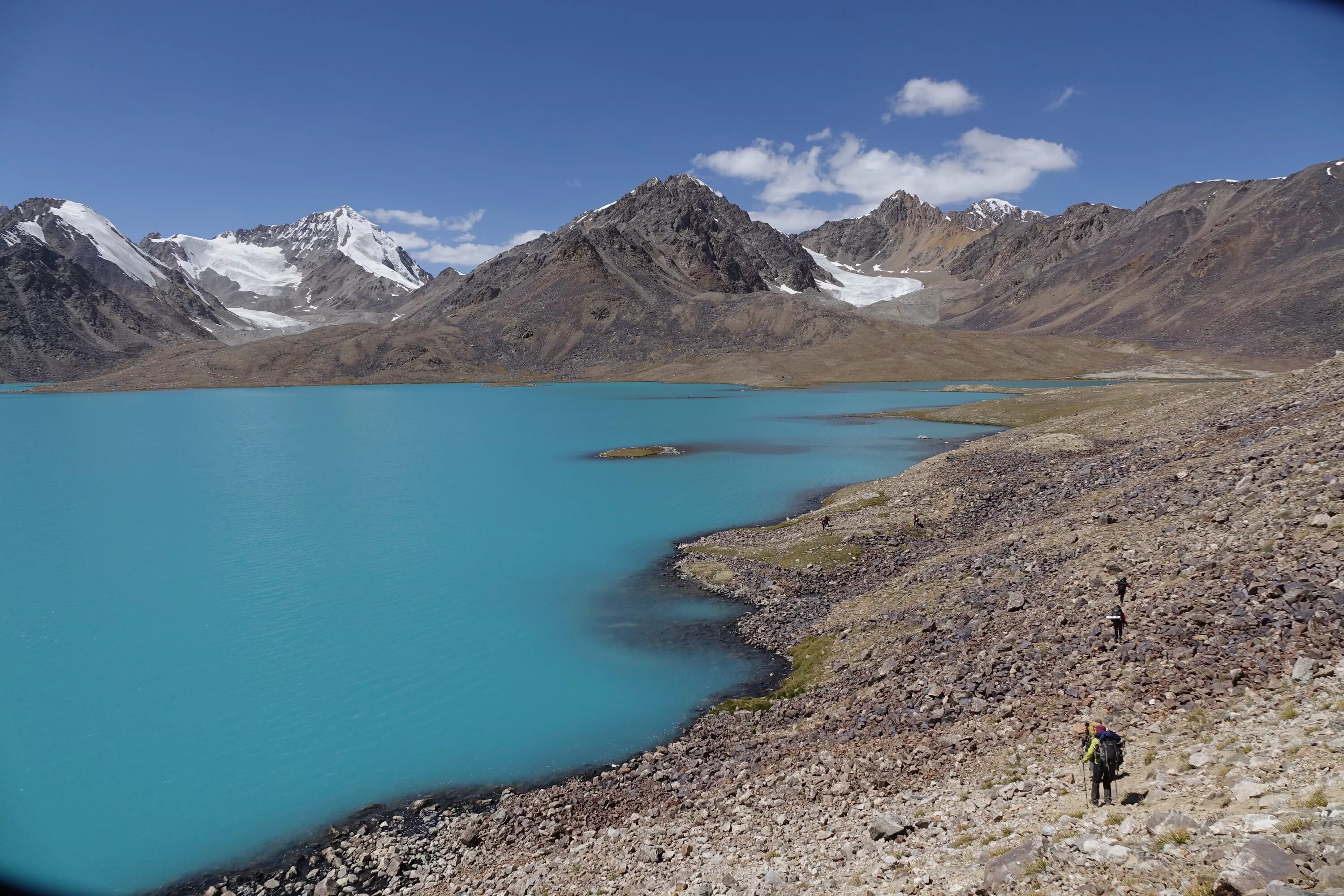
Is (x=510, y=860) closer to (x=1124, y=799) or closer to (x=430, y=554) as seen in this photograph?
(x=1124, y=799)

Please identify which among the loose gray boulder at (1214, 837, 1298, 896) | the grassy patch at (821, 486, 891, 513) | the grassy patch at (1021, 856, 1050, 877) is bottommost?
the grassy patch at (821, 486, 891, 513)

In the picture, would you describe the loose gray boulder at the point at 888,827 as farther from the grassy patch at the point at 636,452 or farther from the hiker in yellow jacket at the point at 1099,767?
the grassy patch at the point at 636,452

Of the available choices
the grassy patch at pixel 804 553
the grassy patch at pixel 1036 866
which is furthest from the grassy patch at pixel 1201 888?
the grassy patch at pixel 804 553

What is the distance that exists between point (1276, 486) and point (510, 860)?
86.2 ft

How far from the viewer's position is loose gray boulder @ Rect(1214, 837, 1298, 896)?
28.6 feet

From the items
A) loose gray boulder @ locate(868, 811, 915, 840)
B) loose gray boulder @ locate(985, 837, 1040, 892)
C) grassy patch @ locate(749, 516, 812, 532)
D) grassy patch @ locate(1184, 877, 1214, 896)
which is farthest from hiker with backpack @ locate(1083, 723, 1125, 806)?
grassy patch @ locate(749, 516, 812, 532)

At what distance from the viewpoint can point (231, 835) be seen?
66.3 feet

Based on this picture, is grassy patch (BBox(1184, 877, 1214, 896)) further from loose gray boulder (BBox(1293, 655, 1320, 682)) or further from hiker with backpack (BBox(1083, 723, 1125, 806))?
loose gray boulder (BBox(1293, 655, 1320, 682))

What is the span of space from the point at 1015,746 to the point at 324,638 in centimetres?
2810

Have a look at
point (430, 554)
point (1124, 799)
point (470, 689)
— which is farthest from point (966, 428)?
point (1124, 799)

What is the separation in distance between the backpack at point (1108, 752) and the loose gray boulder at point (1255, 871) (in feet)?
11.9

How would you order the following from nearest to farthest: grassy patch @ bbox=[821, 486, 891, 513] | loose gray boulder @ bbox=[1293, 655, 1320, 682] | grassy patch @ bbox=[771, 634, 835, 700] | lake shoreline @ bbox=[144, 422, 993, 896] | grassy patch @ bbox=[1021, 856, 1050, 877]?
grassy patch @ bbox=[1021, 856, 1050, 877], loose gray boulder @ bbox=[1293, 655, 1320, 682], lake shoreline @ bbox=[144, 422, 993, 896], grassy patch @ bbox=[771, 634, 835, 700], grassy patch @ bbox=[821, 486, 891, 513]

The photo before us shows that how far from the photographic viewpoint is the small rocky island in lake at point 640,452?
274 feet

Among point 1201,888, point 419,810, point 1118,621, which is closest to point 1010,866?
point 1201,888
